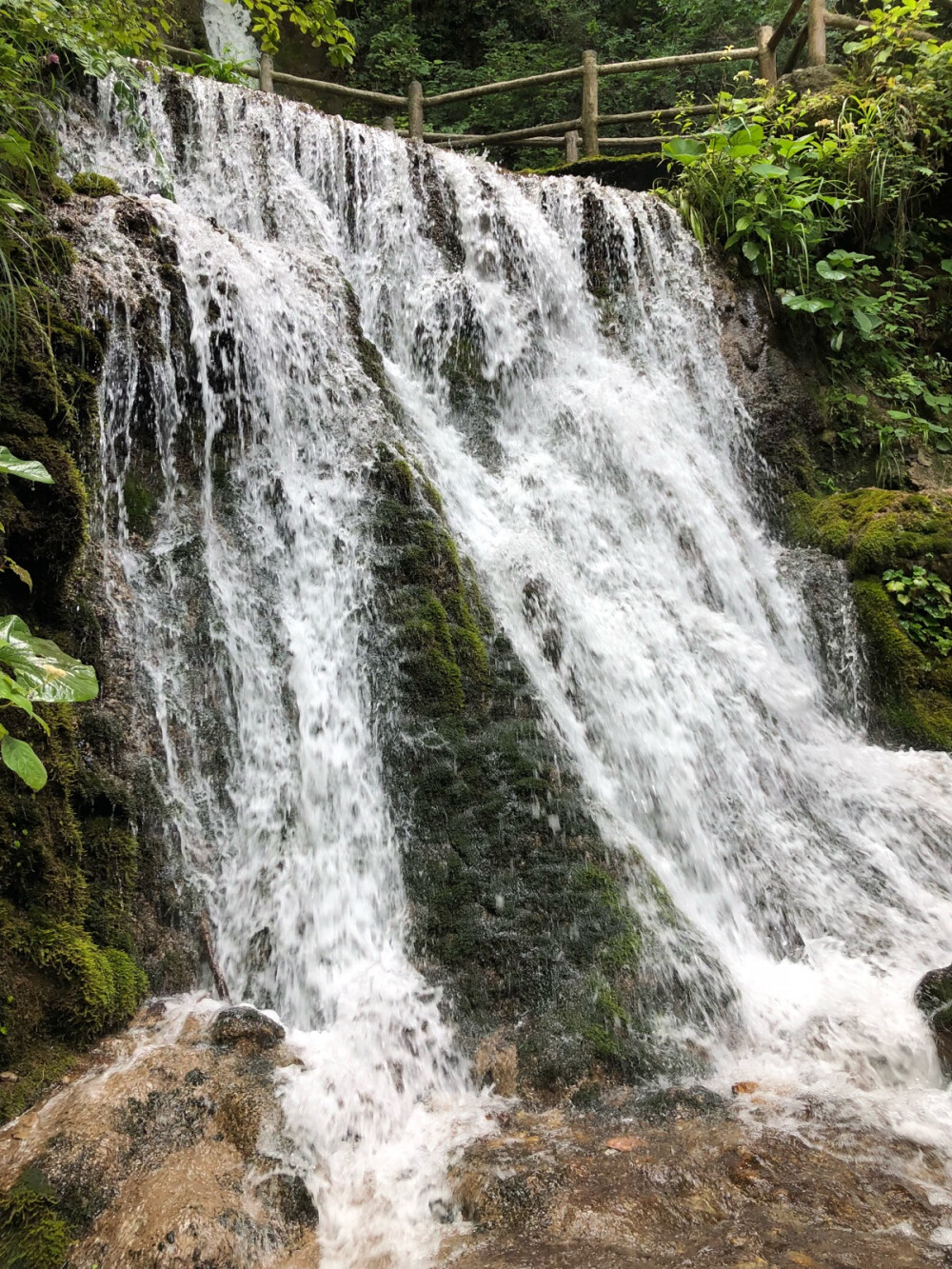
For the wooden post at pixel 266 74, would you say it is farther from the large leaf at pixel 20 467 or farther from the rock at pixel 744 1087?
the rock at pixel 744 1087

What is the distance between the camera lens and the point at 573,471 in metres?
5.70

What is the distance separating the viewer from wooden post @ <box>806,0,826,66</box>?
8258 millimetres

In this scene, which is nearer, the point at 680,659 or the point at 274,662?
the point at 274,662

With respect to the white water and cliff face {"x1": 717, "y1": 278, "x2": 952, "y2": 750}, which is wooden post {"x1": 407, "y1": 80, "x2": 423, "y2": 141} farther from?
cliff face {"x1": 717, "y1": 278, "x2": 952, "y2": 750}

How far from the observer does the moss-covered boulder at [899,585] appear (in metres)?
5.05

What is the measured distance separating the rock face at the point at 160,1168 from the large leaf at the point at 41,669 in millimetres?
1233

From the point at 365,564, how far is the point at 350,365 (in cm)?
157

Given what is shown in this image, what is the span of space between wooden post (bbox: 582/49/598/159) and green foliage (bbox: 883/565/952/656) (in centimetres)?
774

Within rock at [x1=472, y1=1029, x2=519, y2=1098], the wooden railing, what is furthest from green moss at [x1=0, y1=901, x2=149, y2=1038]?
the wooden railing

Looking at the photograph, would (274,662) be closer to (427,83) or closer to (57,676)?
(57,676)

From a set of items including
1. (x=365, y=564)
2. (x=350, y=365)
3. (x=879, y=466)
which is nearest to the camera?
(x=365, y=564)

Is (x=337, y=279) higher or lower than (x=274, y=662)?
higher

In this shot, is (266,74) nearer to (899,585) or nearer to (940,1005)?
(899,585)

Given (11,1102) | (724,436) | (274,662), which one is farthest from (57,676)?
(724,436)
